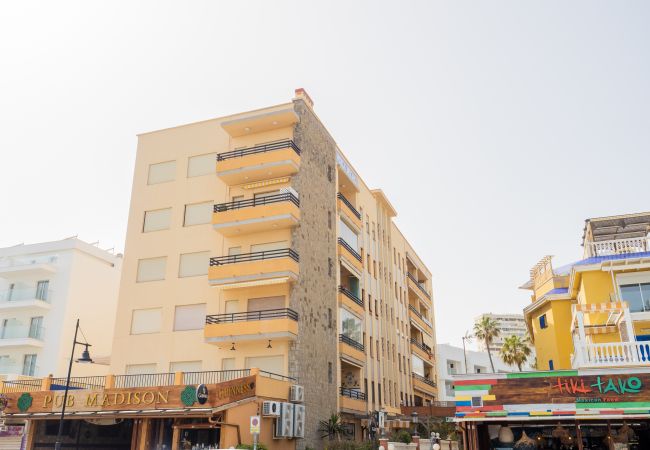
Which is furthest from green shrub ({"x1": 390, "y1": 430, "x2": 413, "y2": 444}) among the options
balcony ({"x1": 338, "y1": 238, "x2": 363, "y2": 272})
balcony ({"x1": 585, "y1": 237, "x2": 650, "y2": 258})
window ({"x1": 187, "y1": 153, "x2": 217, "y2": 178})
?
window ({"x1": 187, "y1": 153, "x2": 217, "y2": 178})

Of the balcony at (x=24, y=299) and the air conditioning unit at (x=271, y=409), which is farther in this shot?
the balcony at (x=24, y=299)

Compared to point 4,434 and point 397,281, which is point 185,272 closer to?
point 4,434

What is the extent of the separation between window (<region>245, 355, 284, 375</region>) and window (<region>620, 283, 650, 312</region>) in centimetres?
1778

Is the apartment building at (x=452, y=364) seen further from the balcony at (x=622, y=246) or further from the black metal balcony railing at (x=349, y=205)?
the balcony at (x=622, y=246)

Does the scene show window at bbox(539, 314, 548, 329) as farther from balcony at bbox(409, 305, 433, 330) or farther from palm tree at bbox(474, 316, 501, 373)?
palm tree at bbox(474, 316, 501, 373)

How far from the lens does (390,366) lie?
5100cm

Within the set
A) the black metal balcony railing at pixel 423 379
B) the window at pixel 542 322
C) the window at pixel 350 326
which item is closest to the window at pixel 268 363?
the window at pixel 350 326

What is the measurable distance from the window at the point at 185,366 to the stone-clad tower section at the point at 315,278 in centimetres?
589

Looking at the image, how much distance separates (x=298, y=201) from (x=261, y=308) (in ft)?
22.5

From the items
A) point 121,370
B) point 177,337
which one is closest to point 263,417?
point 177,337

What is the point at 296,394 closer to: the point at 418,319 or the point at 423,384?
the point at 423,384

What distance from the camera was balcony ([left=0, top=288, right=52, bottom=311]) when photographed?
4634 centimetres

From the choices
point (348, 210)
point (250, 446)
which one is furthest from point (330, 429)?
point (348, 210)

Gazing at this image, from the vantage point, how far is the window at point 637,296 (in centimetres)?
2639
